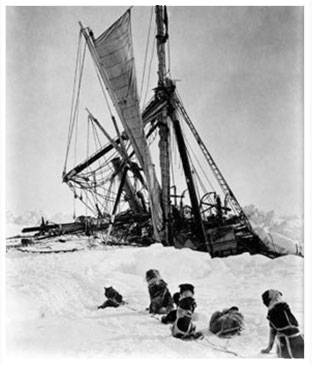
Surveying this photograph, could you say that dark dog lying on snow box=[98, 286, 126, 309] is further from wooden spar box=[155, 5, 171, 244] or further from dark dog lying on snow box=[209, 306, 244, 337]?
wooden spar box=[155, 5, 171, 244]

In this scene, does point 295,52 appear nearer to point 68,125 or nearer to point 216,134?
point 216,134

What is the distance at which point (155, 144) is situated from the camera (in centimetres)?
851

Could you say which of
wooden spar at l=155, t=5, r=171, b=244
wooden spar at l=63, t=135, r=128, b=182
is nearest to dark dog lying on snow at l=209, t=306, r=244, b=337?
wooden spar at l=63, t=135, r=128, b=182

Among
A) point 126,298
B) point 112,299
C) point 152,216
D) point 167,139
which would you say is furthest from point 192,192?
point 112,299

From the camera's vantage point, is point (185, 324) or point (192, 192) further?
point (192, 192)

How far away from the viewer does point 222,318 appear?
3.37 m

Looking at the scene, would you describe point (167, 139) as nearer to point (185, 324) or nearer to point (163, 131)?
point (163, 131)

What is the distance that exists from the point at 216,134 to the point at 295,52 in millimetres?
1383

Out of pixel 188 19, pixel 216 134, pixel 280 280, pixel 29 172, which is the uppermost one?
pixel 188 19

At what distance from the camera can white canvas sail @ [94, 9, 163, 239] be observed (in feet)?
22.2

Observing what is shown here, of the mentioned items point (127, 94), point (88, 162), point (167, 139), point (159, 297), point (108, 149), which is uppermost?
point (127, 94)

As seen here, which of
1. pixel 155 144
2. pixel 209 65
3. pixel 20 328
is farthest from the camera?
pixel 155 144

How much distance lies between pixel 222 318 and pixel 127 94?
4737 mm
